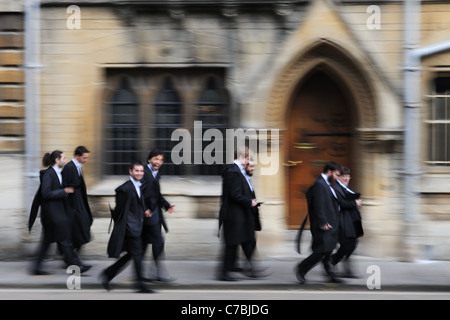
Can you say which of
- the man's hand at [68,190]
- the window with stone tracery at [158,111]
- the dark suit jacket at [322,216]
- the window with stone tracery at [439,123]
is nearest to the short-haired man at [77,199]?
the man's hand at [68,190]

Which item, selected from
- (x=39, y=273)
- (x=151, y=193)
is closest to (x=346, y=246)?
(x=151, y=193)

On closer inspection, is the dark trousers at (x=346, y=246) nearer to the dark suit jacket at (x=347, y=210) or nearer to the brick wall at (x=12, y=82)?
the dark suit jacket at (x=347, y=210)

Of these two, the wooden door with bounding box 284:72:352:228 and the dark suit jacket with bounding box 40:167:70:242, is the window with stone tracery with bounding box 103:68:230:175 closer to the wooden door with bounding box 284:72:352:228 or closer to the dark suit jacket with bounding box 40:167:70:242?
the wooden door with bounding box 284:72:352:228

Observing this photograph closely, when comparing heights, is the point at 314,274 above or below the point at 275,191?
below

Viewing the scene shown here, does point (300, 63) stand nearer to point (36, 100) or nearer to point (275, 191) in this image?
point (275, 191)

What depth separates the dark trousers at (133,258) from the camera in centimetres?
855

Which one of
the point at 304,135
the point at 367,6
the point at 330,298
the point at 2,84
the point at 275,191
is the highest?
the point at 367,6

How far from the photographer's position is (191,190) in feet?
37.1

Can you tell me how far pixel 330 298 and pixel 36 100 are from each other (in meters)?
5.69

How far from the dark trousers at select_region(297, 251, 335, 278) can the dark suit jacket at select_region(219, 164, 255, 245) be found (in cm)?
84

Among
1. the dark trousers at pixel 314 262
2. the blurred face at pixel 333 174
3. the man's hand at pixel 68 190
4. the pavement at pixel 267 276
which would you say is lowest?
the pavement at pixel 267 276

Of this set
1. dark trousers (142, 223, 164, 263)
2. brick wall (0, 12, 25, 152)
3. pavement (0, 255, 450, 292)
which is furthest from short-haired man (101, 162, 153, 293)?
brick wall (0, 12, 25, 152)

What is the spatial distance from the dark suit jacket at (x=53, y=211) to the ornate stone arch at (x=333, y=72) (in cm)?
345

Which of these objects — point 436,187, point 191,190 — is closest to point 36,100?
point 191,190
